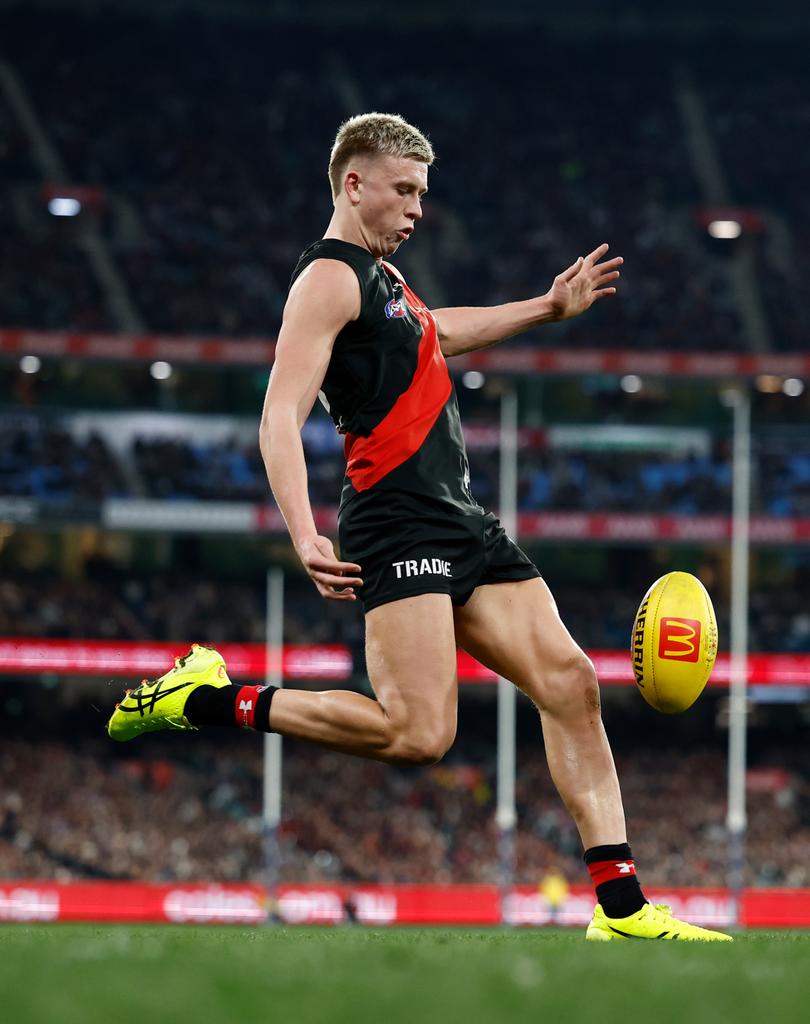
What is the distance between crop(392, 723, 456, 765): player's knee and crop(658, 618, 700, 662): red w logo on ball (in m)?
0.85

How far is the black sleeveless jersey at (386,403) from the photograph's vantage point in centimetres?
541

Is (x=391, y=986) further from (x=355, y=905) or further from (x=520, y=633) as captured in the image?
(x=355, y=905)

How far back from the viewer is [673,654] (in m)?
5.64

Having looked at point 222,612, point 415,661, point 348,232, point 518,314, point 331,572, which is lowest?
point 415,661

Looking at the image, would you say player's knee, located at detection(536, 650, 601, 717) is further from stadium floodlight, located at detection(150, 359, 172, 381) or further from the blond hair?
stadium floodlight, located at detection(150, 359, 172, 381)

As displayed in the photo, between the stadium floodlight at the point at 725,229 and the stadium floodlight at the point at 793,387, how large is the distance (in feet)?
15.2

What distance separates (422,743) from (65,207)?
28394 millimetres

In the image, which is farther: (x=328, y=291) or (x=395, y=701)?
(x=328, y=291)

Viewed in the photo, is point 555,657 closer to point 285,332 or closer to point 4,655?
point 285,332

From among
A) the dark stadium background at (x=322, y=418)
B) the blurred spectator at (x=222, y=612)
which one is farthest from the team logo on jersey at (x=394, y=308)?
the blurred spectator at (x=222, y=612)

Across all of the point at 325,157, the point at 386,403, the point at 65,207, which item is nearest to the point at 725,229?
the point at 325,157

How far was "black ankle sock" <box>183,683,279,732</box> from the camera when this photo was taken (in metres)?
5.34

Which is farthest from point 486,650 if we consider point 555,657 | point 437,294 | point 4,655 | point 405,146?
point 437,294

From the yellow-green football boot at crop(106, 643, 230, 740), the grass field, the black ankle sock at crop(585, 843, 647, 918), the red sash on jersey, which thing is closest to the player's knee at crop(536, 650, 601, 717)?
the black ankle sock at crop(585, 843, 647, 918)
